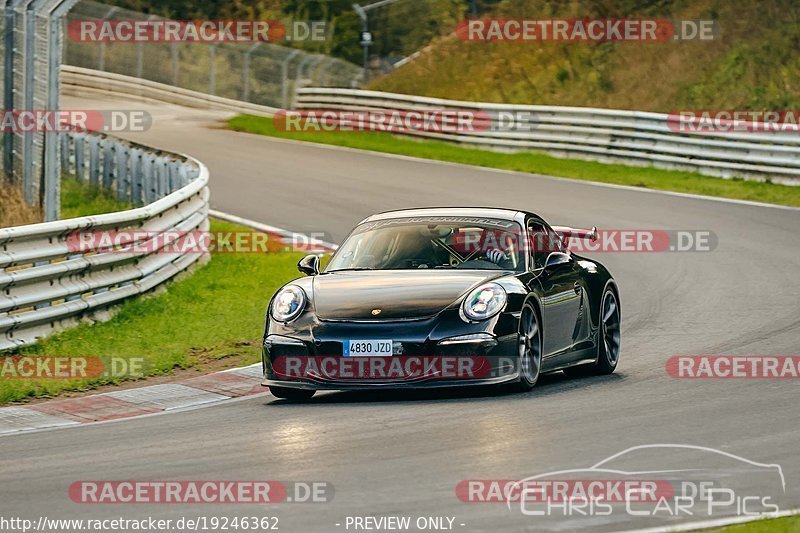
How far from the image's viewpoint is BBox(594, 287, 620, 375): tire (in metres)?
12.2

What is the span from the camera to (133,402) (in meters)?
11.3

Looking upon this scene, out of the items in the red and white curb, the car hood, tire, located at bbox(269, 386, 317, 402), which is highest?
the car hood

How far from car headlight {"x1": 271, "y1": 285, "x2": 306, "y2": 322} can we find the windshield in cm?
72

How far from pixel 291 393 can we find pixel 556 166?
1930 cm

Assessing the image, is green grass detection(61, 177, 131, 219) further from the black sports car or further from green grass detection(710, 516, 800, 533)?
green grass detection(710, 516, 800, 533)

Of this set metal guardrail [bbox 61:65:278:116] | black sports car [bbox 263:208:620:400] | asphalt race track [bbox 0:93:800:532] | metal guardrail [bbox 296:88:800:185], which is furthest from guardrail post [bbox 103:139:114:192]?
metal guardrail [bbox 61:65:278:116]

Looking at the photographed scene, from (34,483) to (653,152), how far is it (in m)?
22.7

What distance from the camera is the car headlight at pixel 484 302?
416 inches

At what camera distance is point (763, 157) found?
27031 mm

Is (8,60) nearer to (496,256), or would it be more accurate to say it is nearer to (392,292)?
(496,256)

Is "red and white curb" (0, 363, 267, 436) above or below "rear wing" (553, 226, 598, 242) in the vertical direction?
below

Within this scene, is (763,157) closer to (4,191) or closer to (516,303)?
(4,191)

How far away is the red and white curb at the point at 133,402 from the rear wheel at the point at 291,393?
53 cm

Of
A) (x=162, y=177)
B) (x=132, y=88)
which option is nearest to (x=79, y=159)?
(x=162, y=177)
